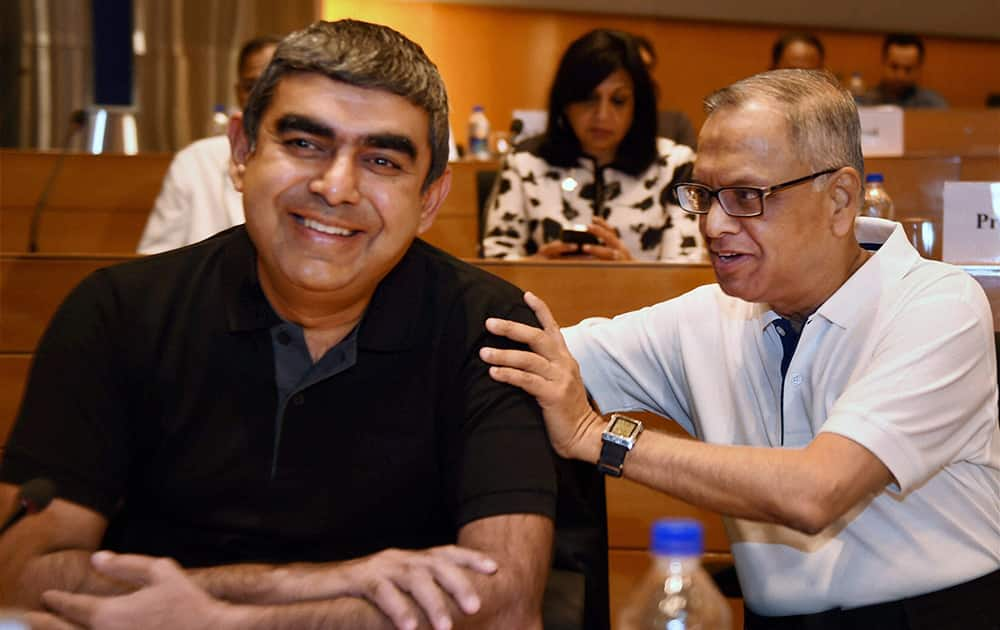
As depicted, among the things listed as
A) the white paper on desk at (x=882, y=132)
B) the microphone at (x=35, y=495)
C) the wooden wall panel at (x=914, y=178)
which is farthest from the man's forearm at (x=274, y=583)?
the white paper on desk at (x=882, y=132)

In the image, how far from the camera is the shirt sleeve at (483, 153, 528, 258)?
3523mm

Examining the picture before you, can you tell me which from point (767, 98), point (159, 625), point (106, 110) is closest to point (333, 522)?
point (159, 625)

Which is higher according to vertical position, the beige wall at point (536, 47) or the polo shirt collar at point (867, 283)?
the beige wall at point (536, 47)

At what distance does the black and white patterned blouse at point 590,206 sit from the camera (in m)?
3.51

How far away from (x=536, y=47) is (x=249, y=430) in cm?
734

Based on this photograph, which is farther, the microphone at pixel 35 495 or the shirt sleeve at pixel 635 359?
the shirt sleeve at pixel 635 359

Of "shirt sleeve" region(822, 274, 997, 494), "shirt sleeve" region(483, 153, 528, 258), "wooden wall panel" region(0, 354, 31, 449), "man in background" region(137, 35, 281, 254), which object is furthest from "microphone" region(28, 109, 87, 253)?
"shirt sleeve" region(822, 274, 997, 494)

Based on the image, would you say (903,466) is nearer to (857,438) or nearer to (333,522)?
(857,438)

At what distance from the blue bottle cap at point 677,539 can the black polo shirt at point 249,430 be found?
1.96ft

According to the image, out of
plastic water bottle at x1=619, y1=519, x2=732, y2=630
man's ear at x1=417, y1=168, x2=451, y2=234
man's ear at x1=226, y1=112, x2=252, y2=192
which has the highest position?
man's ear at x1=226, y1=112, x2=252, y2=192

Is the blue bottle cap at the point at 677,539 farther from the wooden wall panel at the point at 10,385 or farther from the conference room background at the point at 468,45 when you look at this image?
the conference room background at the point at 468,45

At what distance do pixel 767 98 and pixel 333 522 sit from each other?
913 millimetres

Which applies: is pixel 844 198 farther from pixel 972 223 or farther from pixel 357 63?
pixel 972 223

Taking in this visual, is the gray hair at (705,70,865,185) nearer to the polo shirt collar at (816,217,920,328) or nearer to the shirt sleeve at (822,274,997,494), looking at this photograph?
the polo shirt collar at (816,217,920,328)
